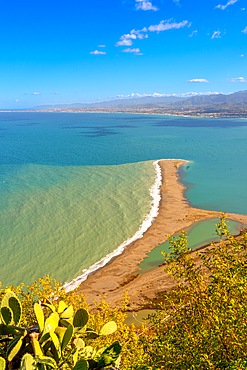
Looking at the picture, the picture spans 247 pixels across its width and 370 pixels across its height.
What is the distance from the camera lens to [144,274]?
1280 inches

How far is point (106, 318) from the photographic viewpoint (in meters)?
14.4

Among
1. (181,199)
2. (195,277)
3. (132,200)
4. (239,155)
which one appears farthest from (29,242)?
(239,155)

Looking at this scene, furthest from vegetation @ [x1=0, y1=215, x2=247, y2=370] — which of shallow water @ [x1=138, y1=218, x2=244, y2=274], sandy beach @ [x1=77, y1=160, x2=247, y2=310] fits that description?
shallow water @ [x1=138, y1=218, x2=244, y2=274]

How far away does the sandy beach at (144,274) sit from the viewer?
29.4m

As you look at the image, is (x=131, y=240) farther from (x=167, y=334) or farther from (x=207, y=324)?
(x=207, y=324)

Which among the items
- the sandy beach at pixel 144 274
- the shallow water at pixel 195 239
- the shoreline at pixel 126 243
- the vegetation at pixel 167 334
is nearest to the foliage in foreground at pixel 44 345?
the vegetation at pixel 167 334

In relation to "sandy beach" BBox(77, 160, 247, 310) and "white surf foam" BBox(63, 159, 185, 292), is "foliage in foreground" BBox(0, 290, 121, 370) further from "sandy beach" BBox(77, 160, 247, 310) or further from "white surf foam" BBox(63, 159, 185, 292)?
"white surf foam" BBox(63, 159, 185, 292)

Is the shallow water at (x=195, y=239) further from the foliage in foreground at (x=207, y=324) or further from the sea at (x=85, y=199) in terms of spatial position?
the foliage in foreground at (x=207, y=324)

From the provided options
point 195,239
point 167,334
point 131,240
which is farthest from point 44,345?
point 195,239

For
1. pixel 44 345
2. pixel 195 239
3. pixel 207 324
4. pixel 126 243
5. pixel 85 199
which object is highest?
pixel 44 345

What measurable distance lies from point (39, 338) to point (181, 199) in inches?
1893

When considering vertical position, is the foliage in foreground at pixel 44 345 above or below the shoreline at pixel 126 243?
above

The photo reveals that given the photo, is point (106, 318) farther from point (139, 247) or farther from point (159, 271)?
point (139, 247)

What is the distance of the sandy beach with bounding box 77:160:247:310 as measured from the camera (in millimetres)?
29375
